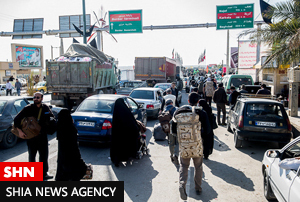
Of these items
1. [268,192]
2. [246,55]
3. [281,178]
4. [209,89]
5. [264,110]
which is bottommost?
[268,192]

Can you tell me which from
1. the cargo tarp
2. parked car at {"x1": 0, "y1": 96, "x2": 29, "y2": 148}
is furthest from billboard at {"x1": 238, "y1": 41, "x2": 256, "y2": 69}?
parked car at {"x1": 0, "y1": 96, "x2": 29, "y2": 148}

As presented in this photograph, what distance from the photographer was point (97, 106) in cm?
827

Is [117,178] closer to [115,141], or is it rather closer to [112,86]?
[115,141]

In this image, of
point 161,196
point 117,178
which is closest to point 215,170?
point 161,196

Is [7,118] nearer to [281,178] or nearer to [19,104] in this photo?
[19,104]

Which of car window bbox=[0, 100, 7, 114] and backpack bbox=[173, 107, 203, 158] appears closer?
backpack bbox=[173, 107, 203, 158]

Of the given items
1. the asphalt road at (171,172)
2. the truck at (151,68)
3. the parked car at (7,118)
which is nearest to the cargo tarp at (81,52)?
the parked car at (7,118)

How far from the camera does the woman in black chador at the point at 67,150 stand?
4629mm

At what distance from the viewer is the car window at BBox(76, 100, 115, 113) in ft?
26.7

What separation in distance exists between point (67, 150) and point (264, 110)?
18.5 feet

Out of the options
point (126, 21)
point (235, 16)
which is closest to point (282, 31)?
point (235, 16)

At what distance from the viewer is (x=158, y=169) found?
6.15 metres

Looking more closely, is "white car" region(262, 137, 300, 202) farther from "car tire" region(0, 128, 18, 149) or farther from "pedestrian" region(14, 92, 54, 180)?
"car tire" region(0, 128, 18, 149)

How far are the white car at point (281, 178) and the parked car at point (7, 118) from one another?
7014mm
